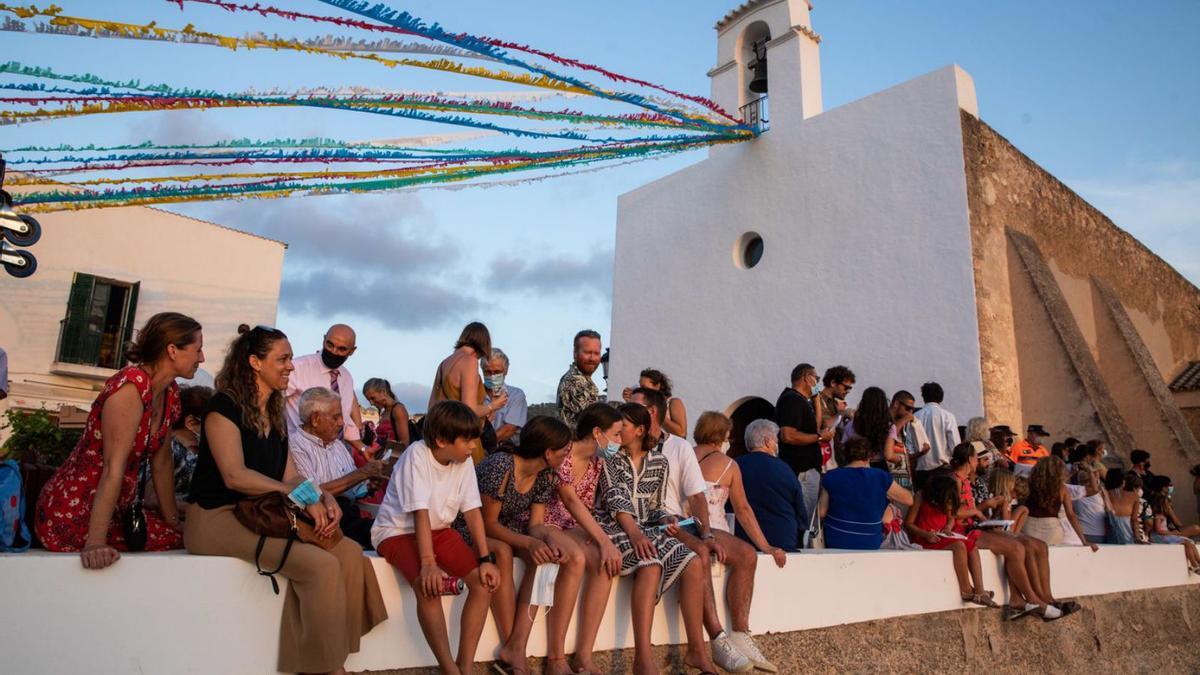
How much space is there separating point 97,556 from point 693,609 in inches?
105

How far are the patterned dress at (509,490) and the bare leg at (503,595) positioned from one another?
0.28 meters

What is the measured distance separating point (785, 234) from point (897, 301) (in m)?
2.09

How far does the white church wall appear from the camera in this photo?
10656 mm

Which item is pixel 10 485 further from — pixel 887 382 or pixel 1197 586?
pixel 1197 586

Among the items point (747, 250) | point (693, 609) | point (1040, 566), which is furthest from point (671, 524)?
point (747, 250)

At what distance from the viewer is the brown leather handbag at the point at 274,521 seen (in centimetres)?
327

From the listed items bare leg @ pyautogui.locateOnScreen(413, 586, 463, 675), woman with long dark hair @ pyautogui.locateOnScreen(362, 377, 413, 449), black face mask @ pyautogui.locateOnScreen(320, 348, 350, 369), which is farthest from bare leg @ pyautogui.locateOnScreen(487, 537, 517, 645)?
woman with long dark hair @ pyautogui.locateOnScreen(362, 377, 413, 449)

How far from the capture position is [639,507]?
4.70 metres

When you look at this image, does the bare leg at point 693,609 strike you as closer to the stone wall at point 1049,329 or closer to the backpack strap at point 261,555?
the backpack strap at point 261,555

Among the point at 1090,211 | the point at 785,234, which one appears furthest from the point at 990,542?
the point at 1090,211

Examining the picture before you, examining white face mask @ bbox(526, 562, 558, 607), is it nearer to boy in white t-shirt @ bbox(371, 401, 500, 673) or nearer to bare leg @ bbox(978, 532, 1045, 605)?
boy in white t-shirt @ bbox(371, 401, 500, 673)

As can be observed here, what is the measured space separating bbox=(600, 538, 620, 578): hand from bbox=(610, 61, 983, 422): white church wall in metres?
7.31

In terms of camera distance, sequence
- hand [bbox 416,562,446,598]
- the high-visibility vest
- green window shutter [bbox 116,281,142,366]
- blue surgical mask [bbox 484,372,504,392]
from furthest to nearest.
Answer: green window shutter [bbox 116,281,142,366] < the high-visibility vest < blue surgical mask [bbox 484,372,504,392] < hand [bbox 416,562,446,598]

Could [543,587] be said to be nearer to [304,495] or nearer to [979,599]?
[304,495]
